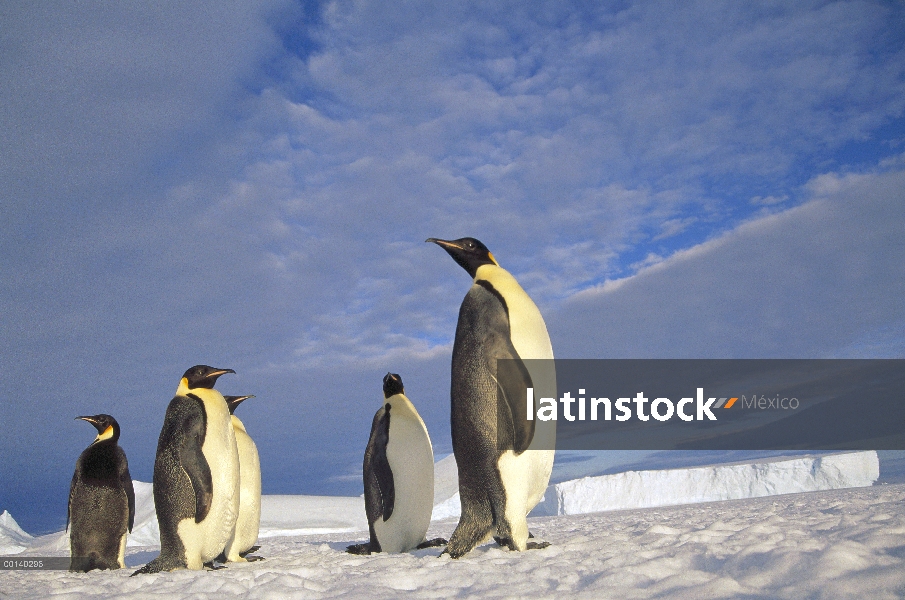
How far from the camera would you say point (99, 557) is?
4875 millimetres

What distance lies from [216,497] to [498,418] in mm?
1983

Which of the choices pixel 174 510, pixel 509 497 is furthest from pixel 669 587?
pixel 174 510

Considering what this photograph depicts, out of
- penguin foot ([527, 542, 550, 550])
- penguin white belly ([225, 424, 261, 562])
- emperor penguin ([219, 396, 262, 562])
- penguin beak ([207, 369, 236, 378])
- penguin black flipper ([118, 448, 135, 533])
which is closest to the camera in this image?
penguin foot ([527, 542, 550, 550])

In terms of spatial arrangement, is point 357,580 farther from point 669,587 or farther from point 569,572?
point 669,587

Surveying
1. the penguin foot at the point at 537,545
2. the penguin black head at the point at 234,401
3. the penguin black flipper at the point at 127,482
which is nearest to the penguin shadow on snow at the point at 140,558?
the penguin black flipper at the point at 127,482

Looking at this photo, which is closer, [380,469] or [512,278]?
Result: [512,278]

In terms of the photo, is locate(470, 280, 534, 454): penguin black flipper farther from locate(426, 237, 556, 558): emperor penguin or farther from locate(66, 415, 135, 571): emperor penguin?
locate(66, 415, 135, 571): emperor penguin

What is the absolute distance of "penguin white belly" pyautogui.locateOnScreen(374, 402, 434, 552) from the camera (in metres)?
4.48

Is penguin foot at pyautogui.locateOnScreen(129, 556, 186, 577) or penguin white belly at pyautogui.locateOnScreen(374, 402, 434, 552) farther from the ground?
penguin white belly at pyautogui.locateOnScreen(374, 402, 434, 552)

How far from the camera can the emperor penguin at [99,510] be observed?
4887 mm

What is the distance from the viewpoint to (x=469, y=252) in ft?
12.9

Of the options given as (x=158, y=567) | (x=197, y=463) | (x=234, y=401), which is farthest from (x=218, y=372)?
(x=158, y=567)

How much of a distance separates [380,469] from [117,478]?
231 cm

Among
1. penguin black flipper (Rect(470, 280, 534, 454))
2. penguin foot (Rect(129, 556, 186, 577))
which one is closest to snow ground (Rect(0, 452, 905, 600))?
penguin foot (Rect(129, 556, 186, 577))
